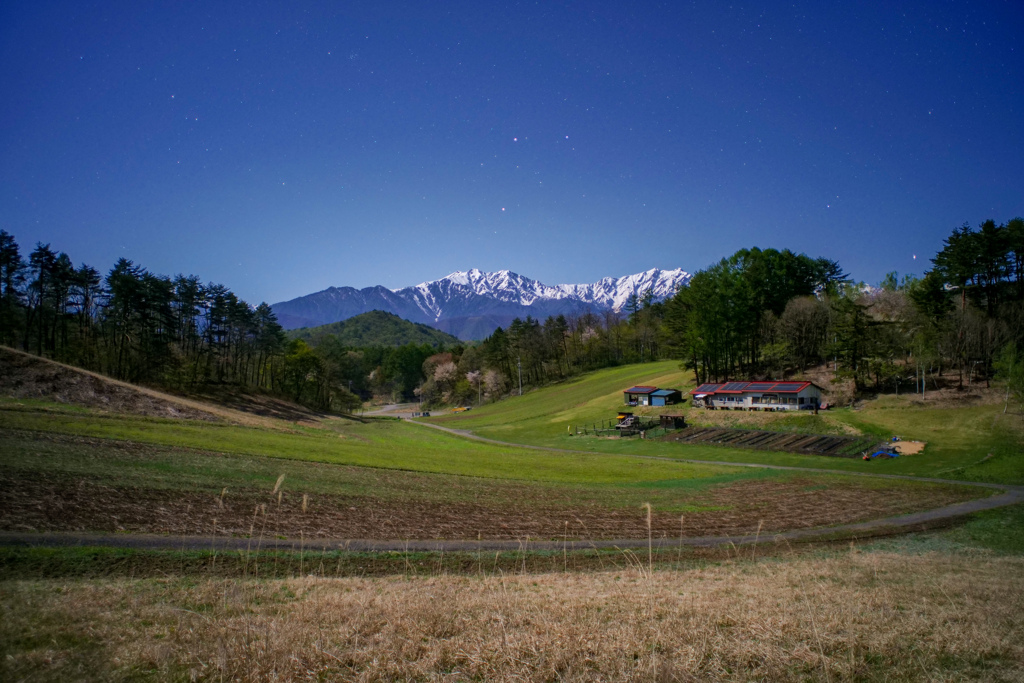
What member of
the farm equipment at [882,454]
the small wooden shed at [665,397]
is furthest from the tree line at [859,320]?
the farm equipment at [882,454]

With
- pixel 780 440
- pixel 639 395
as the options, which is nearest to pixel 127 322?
pixel 639 395

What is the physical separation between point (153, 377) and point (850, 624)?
79359 mm

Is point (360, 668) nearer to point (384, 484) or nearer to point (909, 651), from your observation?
point (909, 651)

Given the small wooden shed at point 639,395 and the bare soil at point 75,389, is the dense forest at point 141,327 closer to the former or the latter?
the bare soil at point 75,389

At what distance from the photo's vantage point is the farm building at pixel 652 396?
75375mm

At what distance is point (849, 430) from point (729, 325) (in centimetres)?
2669

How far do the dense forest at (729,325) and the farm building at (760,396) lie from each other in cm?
564

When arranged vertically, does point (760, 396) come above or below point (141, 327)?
below

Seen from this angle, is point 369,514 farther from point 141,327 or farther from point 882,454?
point 141,327

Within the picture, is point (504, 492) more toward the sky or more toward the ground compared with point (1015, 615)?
more toward the ground

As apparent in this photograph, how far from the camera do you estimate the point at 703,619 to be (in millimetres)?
7699

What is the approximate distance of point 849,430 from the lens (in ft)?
176

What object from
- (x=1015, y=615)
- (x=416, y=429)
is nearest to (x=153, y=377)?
(x=416, y=429)

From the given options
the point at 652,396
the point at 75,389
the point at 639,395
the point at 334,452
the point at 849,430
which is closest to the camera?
the point at 334,452
